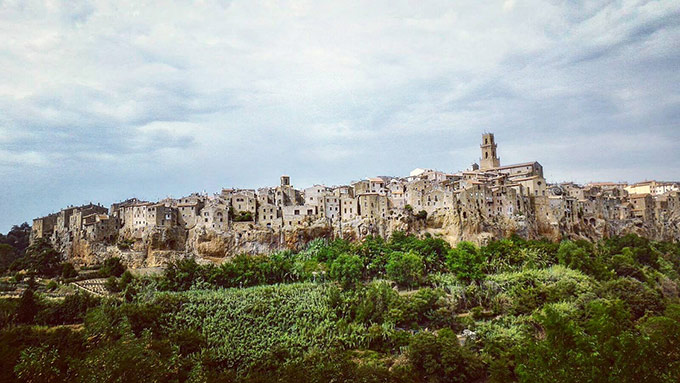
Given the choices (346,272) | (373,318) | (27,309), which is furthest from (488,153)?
(27,309)

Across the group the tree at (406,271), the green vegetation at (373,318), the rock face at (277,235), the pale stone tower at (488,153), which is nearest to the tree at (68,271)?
the green vegetation at (373,318)

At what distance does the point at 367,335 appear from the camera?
29422 millimetres

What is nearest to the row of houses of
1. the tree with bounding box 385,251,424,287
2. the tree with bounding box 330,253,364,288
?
the tree with bounding box 385,251,424,287

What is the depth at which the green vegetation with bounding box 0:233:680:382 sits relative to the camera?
20.7 m

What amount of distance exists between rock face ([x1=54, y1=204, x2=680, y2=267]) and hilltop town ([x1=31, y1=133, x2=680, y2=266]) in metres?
0.08

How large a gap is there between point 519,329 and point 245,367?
15.5 m

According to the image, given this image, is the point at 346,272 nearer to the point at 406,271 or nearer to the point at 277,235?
the point at 406,271

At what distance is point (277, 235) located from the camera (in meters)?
42.6

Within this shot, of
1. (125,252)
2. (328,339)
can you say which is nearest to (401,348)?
(328,339)

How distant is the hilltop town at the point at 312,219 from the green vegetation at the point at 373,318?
2192 mm

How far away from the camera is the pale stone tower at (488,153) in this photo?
59.4m

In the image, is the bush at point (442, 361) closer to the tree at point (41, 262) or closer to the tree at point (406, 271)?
the tree at point (406, 271)

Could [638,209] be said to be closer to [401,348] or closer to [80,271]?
[401,348]

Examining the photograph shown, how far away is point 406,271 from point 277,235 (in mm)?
12341
